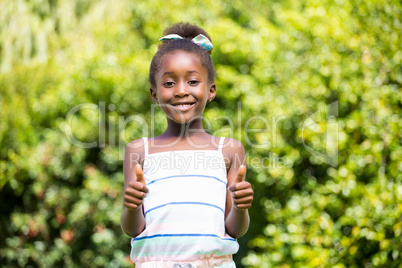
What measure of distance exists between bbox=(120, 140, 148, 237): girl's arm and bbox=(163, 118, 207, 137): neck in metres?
0.16

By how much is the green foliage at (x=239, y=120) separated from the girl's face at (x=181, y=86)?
5.91 ft

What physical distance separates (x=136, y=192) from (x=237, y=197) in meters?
0.39

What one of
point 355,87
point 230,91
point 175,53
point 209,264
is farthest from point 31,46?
point 209,264

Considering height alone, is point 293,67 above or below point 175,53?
below

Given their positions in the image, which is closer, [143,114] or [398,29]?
[398,29]

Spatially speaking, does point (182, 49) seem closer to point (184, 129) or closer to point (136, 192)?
point (184, 129)

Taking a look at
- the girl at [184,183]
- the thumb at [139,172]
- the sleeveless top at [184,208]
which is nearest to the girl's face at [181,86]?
the girl at [184,183]

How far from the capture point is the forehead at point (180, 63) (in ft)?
6.87

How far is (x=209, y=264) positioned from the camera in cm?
197

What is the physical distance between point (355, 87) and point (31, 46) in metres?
4.63

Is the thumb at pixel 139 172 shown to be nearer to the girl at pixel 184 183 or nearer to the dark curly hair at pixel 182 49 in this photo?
the girl at pixel 184 183

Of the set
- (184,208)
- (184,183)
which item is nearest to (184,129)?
(184,183)

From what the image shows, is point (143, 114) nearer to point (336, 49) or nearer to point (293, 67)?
point (293, 67)

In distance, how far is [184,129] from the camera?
218 centimetres
